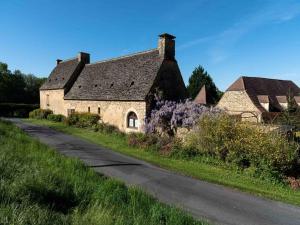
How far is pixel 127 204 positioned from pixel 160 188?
3768 millimetres

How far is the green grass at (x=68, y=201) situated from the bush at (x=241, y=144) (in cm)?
760

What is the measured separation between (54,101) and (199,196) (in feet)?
97.4

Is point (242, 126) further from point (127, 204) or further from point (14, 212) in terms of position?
point (14, 212)

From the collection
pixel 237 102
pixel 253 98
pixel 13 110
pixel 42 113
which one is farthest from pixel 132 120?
pixel 13 110

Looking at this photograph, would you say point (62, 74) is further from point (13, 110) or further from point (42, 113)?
point (13, 110)

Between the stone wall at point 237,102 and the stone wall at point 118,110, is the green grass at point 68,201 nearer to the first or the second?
the stone wall at point 118,110

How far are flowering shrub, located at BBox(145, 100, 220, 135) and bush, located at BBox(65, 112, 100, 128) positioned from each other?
7.00 meters

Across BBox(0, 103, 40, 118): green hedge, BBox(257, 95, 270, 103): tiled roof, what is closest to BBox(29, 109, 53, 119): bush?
BBox(0, 103, 40, 118): green hedge

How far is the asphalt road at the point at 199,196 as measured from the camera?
8305mm

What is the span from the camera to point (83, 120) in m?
26.3

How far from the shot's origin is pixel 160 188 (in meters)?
10.5

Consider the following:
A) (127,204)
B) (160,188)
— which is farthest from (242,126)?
(127,204)

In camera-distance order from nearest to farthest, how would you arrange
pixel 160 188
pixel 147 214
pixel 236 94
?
pixel 147 214 → pixel 160 188 → pixel 236 94

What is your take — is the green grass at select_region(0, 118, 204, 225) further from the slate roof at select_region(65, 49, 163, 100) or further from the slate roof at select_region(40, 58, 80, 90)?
the slate roof at select_region(40, 58, 80, 90)
